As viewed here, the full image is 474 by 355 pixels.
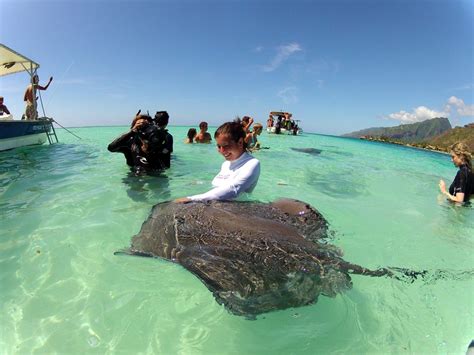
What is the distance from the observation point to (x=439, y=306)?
3.34 meters

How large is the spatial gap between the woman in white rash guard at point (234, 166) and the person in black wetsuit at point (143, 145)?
321 centimetres

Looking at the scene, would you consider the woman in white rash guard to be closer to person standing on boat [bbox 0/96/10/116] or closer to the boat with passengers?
person standing on boat [bbox 0/96/10/116]

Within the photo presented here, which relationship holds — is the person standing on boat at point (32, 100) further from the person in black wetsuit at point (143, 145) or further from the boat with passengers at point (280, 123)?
Result: the boat with passengers at point (280, 123)

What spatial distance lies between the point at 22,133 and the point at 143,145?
34.9 feet

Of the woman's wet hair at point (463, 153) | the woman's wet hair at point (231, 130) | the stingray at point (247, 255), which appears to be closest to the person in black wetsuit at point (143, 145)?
the woman's wet hair at point (231, 130)

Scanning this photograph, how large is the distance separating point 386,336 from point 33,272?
12.7 feet

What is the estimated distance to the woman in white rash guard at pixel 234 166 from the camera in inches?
162

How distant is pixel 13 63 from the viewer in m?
14.5

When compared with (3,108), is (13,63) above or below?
above

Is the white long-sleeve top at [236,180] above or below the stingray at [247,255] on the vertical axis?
above

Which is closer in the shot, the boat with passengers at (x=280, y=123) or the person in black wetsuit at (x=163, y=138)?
the person in black wetsuit at (x=163, y=138)

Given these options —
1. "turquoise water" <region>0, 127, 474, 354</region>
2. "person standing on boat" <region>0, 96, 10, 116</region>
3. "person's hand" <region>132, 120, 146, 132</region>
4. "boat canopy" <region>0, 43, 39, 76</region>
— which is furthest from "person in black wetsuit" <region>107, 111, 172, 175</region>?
"person standing on boat" <region>0, 96, 10, 116</region>

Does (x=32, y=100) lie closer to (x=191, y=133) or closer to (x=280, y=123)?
(x=191, y=133)

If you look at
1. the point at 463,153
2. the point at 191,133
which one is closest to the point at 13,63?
the point at 191,133
